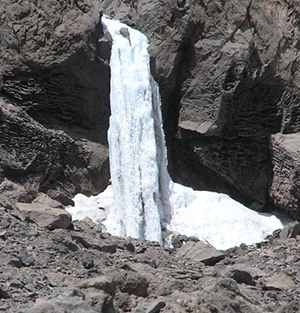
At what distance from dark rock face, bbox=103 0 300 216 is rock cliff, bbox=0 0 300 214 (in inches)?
1.0

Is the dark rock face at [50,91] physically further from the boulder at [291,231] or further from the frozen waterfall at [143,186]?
the boulder at [291,231]

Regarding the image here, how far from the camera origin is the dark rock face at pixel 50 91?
19281 mm

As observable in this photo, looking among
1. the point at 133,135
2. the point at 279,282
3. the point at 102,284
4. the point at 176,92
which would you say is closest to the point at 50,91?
the point at 133,135

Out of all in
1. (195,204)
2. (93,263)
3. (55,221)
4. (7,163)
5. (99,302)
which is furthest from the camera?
(195,204)

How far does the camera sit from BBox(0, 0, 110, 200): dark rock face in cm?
1928

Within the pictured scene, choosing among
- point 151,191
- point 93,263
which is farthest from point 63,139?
point 93,263

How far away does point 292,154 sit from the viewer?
66.4ft

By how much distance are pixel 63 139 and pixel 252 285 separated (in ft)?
27.1

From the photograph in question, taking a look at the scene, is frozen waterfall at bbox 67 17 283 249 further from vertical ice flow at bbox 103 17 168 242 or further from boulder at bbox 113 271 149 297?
boulder at bbox 113 271 149 297

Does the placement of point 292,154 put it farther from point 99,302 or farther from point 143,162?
point 99,302

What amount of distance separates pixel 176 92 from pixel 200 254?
642 centimetres

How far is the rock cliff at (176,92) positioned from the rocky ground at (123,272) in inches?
90.6

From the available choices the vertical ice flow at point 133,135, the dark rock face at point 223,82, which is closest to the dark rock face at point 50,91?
the vertical ice flow at point 133,135

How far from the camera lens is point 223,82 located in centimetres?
2031
